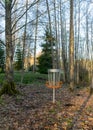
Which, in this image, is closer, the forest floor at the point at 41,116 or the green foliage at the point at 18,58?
the forest floor at the point at 41,116

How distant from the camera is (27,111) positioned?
339 inches

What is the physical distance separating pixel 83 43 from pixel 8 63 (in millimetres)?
28966

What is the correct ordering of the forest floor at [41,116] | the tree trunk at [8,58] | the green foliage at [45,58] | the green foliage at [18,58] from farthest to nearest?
the green foliage at [18,58]
the green foliage at [45,58]
the tree trunk at [8,58]
the forest floor at [41,116]

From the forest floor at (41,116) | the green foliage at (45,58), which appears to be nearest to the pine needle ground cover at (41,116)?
the forest floor at (41,116)

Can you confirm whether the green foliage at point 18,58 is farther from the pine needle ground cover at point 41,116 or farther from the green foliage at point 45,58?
the pine needle ground cover at point 41,116

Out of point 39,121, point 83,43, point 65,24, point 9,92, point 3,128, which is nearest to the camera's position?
point 3,128

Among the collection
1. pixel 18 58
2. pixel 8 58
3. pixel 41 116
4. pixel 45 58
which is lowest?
pixel 41 116

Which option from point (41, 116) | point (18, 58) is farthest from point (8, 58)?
point (18, 58)

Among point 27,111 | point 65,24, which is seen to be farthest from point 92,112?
point 65,24

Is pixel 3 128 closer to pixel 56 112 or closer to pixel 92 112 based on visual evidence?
pixel 56 112

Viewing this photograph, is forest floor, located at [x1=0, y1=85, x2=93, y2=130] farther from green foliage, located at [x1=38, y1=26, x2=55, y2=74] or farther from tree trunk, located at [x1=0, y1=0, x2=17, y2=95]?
green foliage, located at [x1=38, y1=26, x2=55, y2=74]

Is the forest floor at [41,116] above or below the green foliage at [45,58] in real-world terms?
below

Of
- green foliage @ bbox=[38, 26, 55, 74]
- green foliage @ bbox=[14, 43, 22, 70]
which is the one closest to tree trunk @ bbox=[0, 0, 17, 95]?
green foliage @ bbox=[38, 26, 55, 74]

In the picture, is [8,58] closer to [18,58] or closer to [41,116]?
[41,116]
